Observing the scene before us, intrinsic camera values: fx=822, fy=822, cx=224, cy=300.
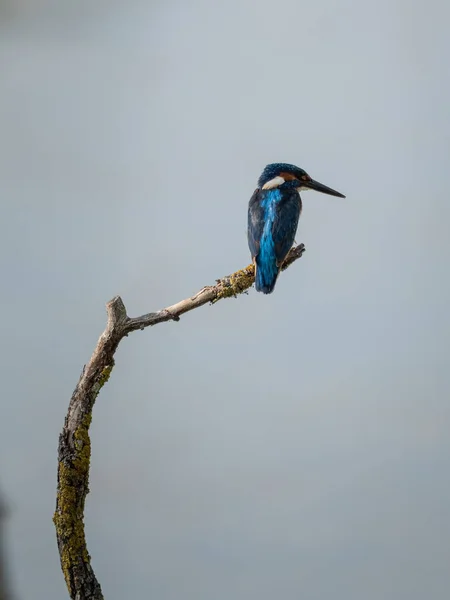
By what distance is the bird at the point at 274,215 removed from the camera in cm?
409

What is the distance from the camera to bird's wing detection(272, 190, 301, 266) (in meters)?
4.24

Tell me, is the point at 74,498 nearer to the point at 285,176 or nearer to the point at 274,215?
the point at 274,215

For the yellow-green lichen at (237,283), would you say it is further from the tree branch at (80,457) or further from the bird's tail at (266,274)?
the tree branch at (80,457)

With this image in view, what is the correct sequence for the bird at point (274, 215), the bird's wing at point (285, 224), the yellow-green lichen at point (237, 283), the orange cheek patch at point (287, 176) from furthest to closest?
the orange cheek patch at point (287, 176) → the bird's wing at point (285, 224) → the bird at point (274, 215) → the yellow-green lichen at point (237, 283)

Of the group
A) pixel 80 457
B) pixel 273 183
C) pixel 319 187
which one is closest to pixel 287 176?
pixel 273 183

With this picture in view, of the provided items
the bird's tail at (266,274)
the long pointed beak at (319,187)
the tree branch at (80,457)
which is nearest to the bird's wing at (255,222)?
the bird's tail at (266,274)

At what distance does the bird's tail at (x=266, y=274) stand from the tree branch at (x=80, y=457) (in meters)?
0.86

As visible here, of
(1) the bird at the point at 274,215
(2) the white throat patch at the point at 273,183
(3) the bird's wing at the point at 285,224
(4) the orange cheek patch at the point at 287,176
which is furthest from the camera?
(4) the orange cheek patch at the point at 287,176

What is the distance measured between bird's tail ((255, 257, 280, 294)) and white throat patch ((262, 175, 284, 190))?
942mm

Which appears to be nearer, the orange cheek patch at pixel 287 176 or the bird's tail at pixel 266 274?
the bird's tail at pixel 266 274

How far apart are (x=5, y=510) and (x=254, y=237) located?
2.57 metres

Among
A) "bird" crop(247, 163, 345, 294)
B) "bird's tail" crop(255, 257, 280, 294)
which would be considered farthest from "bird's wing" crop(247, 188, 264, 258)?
"bird's tail" crop(255, 257, 280, 294)

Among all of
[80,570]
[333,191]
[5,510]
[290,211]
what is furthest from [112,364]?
[333,191]

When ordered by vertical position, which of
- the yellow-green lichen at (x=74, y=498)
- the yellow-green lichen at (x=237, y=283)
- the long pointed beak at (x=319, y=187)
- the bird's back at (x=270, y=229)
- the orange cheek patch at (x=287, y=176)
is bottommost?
the yellow-green lichen at (x=74, y=498)
